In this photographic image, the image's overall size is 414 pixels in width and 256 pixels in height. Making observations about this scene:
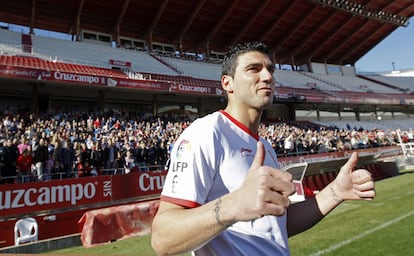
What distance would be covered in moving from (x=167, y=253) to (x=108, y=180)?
29.7ft

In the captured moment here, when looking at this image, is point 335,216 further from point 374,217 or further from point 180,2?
point 180,2

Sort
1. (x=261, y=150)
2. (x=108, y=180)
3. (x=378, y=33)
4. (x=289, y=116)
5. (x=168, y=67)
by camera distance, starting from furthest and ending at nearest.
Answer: (x=378, y=33) < (x=289, y=116) < (x=168, y=67) < (x=108, y=180) < (x=261, y=150)

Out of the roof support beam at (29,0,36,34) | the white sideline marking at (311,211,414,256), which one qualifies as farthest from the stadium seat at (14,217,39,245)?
the roof support beam at (29,0,36,34)

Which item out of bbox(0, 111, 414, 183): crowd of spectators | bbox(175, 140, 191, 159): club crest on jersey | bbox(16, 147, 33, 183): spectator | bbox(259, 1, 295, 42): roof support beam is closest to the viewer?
bbox(175, 140, 191, 159): club crest on jersey

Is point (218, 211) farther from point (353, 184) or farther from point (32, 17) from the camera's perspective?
point (32, 17)

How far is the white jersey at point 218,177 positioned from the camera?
141 centimetres

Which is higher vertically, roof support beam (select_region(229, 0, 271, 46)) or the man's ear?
roof support beam (select_region(229, 0, 271, 46))

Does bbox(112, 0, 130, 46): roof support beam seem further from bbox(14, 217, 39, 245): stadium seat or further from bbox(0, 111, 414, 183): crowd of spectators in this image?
bbox(14, 217, 39, 245): stadium seat

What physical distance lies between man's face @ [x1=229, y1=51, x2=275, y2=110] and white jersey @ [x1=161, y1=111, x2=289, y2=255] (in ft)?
0.57

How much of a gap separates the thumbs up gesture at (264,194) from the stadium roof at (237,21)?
102 ft

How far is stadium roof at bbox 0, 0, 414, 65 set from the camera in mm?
29469

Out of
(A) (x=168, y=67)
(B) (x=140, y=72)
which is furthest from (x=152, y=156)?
(A) (x=168, y=67)

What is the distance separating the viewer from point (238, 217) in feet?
3.92

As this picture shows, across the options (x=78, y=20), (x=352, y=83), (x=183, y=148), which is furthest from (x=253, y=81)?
(x=352, y=83)
